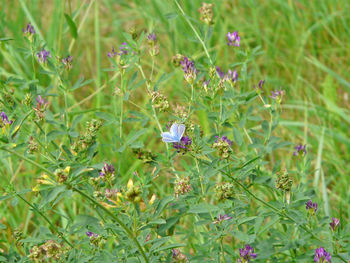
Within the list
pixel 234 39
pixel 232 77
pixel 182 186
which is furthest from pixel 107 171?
pixel 234 39

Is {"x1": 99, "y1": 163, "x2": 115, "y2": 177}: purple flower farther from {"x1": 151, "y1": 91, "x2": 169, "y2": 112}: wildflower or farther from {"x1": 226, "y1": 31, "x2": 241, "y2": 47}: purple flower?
{"x1": 226, "y1": 31, "x2": 241, "y2": 47}: purple flower

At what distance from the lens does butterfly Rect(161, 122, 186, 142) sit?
1.38 meters

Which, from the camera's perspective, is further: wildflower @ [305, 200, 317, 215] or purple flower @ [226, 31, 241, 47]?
purple flower @ [226, 31, 241, 47]

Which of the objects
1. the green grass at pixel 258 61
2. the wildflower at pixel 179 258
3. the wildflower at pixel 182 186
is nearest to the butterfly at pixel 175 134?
the wildflower at pixel 182 186

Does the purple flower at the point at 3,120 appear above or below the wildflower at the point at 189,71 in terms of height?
above

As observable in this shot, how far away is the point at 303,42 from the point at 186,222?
1.53 meters

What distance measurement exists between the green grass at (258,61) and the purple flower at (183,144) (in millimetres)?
1118

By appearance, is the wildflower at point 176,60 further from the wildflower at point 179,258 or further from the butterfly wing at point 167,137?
the wildflower at point 179,258

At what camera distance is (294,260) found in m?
1.72

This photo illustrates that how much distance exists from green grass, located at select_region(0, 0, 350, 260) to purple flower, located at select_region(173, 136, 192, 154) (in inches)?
44.0

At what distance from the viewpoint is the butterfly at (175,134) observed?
4.52 ft

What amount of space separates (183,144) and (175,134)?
0.12 ft

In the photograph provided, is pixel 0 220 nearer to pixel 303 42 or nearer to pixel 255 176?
pixel 255 176

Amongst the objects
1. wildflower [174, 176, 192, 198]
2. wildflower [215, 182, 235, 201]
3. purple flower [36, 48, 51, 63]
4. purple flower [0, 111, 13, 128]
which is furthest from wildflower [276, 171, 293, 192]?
purple flower [36, 48, 51, 63]
